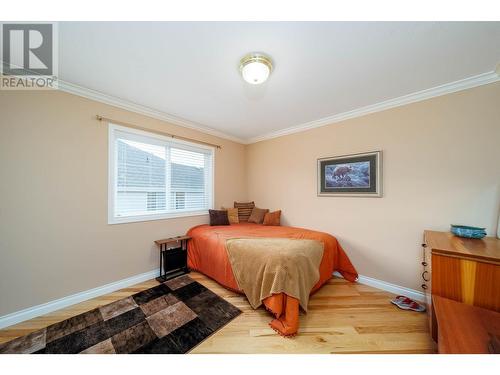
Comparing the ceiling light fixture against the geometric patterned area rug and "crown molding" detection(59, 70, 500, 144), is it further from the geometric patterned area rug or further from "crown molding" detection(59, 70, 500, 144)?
the geometric patterned area rug

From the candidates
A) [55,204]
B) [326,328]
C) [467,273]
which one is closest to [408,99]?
[467,273]

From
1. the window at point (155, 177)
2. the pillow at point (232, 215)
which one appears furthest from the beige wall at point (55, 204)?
the pillow at point (232, 215)

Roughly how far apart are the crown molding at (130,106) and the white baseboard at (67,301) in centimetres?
227

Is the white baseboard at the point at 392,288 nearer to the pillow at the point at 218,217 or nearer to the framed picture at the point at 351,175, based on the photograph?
the framed picture at the point at 351,175

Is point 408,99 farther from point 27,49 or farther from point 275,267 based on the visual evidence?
point 27,49

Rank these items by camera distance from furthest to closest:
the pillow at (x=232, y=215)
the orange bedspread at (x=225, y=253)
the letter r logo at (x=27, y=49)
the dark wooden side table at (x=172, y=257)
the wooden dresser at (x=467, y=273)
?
the pillow at (x=232, y=215) < the dark wooden side table at (x=172, y=257) < the orange bedspread at (x=225, y=253) < the letter r logo at (x=27, y=49) < the wooden dresser at (x=467, y=273)

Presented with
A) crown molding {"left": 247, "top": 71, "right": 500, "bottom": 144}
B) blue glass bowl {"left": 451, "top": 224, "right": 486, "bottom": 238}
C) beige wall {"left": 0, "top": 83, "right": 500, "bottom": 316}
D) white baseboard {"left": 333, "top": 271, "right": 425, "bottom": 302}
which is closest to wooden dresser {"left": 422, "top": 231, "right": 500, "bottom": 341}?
blue glass bowl {"left": 451, "top": 224, "right": 486, "bottom": 238}

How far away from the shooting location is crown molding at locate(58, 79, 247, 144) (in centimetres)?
195

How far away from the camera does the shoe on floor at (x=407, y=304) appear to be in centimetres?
183

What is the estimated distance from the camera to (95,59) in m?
1.56

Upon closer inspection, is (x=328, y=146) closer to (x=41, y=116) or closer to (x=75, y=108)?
(x=75, y=108)

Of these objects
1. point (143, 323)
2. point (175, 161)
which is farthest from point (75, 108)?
point (143, 323)

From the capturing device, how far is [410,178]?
212 cm
